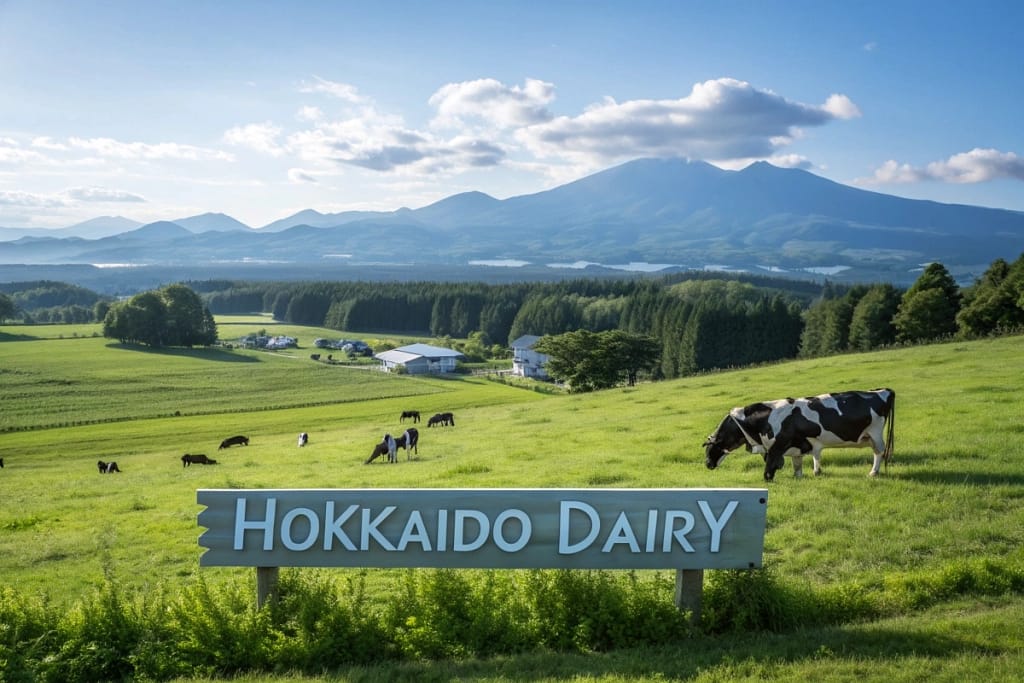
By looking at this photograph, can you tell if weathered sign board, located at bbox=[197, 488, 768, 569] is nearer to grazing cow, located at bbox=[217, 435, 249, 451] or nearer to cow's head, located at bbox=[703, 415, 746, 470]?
cow's head, located at bbox=[703, 415, 746, 470]

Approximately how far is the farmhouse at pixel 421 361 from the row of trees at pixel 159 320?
102 ft

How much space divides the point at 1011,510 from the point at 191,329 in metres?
119

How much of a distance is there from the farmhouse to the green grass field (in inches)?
2566

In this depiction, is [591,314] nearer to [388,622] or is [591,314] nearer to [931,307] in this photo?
[931,307]

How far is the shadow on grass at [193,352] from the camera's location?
105125 mm

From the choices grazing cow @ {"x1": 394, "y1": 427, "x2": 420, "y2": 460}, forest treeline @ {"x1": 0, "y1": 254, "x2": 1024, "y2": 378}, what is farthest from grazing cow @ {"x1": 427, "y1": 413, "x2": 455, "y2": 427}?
forest treeline @ {"x1": 0, "y1": 254, "x2": 1024, "y2": 378}

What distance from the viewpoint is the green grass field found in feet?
24.0

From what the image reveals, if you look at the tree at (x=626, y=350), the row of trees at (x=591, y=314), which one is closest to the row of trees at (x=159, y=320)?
the row of trees at (x=591, y=314)

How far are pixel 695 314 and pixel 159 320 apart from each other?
8290 cm

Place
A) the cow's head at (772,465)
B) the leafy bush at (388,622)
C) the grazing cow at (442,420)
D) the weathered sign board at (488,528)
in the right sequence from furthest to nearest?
1. the grazing cow at (442,420)
2. the cow's head at (772,465)
3. the weathered sign board at (488,528)
4. the leafy bush at (388,622)

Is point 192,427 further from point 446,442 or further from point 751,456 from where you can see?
point 751,456

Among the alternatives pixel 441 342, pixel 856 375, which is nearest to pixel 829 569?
pixel 856 375

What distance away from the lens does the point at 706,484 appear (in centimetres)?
1390

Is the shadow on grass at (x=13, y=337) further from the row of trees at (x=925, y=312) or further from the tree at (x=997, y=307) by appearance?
the tree at (x=997, y=307)
